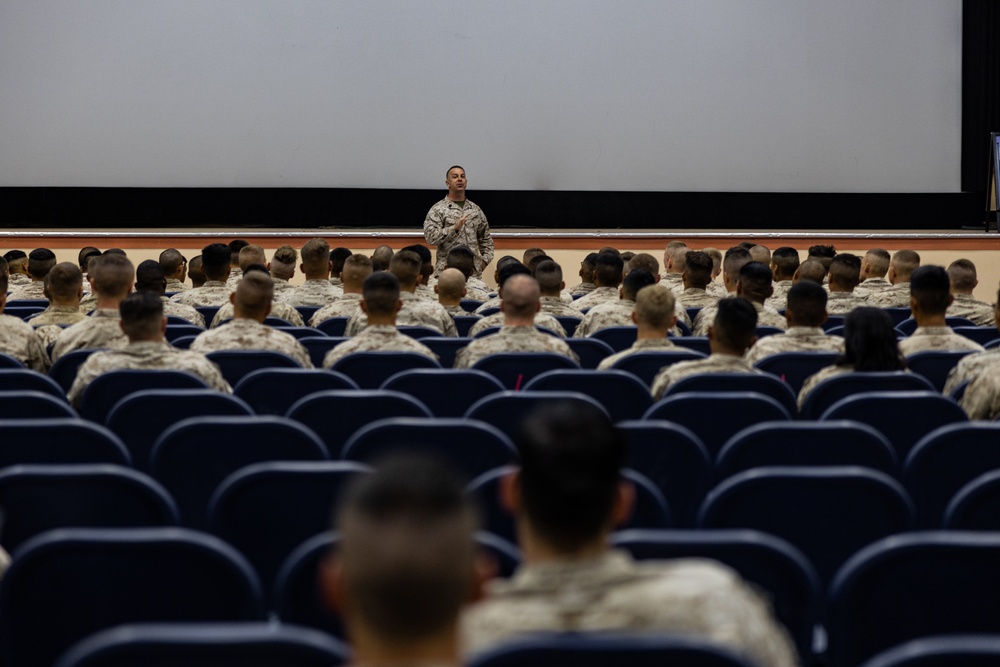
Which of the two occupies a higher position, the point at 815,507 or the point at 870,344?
the point at 870,344

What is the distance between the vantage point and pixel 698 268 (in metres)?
8.27

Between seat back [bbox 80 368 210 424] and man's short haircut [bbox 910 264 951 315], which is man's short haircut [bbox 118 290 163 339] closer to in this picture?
seat back [bbox 80 368 210 424]

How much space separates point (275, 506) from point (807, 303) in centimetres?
323

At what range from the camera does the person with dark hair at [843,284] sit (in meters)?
8.12

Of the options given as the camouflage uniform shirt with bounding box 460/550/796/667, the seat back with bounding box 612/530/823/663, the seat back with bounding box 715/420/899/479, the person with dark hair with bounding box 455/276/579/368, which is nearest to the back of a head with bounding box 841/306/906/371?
the seat back with bounding box 715/420/899/479

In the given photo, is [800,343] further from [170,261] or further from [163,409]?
[170,261]

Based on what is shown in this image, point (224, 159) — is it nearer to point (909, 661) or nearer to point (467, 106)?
point (467, 106)

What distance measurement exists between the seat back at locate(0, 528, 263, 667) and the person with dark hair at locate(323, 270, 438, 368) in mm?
3078

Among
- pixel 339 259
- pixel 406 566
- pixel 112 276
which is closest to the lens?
pixel 406 566

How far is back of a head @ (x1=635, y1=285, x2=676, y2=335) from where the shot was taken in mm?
5535

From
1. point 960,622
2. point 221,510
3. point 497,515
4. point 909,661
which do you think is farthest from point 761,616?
point 221,510

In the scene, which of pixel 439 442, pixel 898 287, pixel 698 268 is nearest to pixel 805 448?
pixel 439 442

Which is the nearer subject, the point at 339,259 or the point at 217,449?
the point at 217,449

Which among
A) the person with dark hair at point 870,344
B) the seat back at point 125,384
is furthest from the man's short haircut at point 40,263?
the person with dark hair at point 870,344
